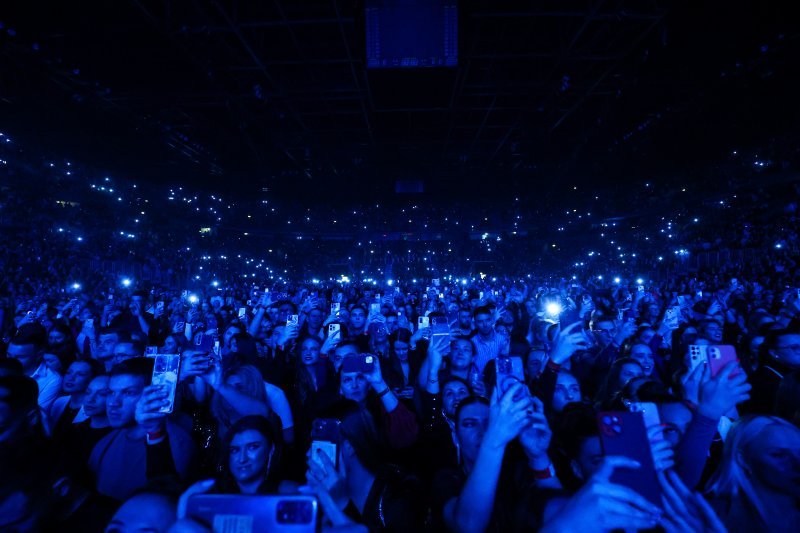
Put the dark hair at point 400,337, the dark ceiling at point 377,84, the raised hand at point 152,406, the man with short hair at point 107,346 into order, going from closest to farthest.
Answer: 1. the raised hand at point 152,406
2. the man with short hair at point 107,346
3. the dark hair at point 400,337
4. the dark ceiling at point 377,84

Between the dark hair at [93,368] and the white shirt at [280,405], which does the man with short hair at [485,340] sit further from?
the dark hair at [93,368]

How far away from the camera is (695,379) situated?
1.99 metres

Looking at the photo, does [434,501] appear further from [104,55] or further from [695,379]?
[104,55]

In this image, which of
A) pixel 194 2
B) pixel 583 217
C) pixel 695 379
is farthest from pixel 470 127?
pixel 583 217

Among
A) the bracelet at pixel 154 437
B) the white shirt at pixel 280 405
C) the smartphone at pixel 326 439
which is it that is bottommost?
the white shirt at pixel 280 405

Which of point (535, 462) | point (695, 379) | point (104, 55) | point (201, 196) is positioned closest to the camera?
point (535, 462)

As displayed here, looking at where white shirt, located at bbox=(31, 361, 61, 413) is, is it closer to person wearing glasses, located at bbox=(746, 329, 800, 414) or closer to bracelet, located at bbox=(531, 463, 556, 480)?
bracelet, located at bbox=(531, 463, 556, 480)

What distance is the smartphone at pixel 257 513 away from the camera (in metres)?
1.07

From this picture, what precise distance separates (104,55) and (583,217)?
101 feet

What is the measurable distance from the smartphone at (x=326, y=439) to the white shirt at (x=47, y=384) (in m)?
3.38

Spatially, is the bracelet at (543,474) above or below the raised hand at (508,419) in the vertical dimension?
below

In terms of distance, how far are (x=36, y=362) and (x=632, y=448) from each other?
549cm

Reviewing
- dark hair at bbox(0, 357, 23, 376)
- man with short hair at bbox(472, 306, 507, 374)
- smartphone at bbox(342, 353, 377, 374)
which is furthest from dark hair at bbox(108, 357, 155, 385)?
man with short hair at bbox(472, 306, 507, 374)

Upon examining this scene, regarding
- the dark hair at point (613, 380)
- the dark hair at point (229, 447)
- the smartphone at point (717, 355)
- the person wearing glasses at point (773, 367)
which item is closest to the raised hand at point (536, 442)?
the smartphone at point (717, 355)
